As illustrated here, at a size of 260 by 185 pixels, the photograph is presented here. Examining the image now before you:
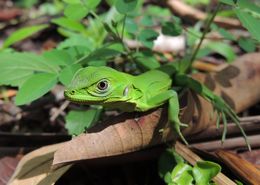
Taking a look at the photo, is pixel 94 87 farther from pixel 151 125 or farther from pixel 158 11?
pixel 158 11

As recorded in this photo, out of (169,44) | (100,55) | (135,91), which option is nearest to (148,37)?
(100,55)

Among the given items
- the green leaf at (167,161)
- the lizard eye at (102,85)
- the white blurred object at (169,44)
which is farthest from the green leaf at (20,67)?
the white blurred object at (169,44)

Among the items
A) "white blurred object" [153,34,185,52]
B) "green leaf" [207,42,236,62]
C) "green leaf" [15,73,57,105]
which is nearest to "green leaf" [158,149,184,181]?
"green leaf" [15,73,57,105]

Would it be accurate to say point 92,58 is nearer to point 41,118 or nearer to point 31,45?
point 41,118

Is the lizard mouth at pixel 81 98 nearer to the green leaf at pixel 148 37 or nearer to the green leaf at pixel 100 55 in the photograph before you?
the green leaf at pixel 100 55

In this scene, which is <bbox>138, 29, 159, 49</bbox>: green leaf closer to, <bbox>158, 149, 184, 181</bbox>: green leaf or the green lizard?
the green lizard

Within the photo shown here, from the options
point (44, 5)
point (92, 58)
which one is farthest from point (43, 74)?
point (44, 5)
